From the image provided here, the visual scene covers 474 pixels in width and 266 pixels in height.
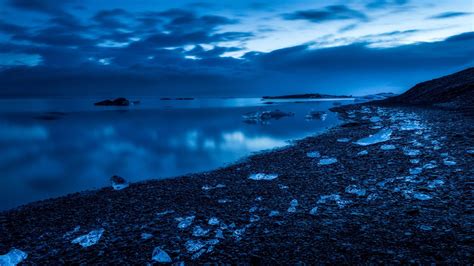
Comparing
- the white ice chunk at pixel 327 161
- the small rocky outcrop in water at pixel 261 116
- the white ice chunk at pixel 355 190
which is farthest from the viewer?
the small rocky outcrop in water at pixel 261 116

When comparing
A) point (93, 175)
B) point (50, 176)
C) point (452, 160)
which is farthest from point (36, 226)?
point (452, 160)

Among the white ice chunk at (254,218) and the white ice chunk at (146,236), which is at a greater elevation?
the white ice chunk at (254,218)

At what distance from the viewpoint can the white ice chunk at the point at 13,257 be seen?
4.46m

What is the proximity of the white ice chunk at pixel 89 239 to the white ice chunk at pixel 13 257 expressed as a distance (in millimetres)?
765

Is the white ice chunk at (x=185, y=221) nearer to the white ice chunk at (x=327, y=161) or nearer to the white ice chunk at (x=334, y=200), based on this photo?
the white ice chunk at (x=334, y=200)

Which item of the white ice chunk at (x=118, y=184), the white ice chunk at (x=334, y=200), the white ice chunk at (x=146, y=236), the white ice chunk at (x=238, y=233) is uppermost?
the white ice chunk at (x=334, y=200)

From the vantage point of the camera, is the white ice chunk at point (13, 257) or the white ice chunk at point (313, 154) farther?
the white ice chunk at point (313, 154)

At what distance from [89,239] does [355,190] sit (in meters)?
6.03

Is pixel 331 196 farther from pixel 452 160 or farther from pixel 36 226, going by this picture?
pixel 36 226

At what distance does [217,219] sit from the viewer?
5.74 m

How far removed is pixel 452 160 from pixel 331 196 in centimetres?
449

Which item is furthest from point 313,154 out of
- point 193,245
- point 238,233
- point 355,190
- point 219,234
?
point 193,245

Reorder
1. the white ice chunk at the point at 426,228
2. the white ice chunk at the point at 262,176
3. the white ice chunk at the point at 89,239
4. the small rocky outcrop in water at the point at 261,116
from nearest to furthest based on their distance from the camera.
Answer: the white ice chunk at the point at 426,228
the white ice chunk at the point at 89,239
the white ice chunk at the point at 262,176
the small rocky outcrop in water at the point at 261,116

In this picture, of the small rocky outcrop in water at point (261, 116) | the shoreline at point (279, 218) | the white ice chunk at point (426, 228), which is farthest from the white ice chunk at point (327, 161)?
the small rocky outcrop in water at point (261, 116)
